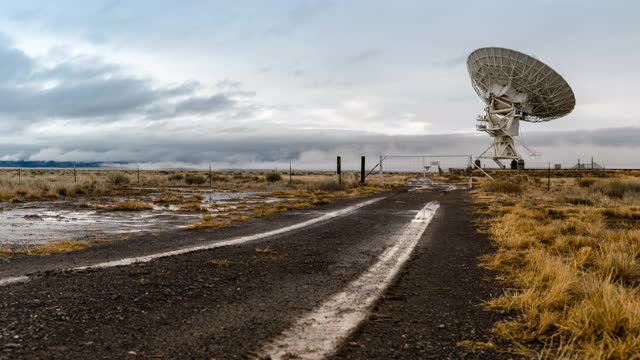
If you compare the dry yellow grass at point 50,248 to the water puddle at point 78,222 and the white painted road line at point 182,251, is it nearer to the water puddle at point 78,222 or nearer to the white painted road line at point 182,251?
the water puddle at point 78,222

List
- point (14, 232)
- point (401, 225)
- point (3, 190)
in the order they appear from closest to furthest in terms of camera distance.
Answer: point (14, 232) < point (401, 225) < point (3, 190)

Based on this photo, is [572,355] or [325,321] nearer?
[572,355]

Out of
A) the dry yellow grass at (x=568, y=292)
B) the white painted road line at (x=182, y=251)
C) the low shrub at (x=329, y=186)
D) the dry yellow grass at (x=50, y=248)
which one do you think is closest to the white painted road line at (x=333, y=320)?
the dry yellow grass at (x=568, y=292)

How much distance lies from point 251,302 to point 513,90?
5151 centimetres

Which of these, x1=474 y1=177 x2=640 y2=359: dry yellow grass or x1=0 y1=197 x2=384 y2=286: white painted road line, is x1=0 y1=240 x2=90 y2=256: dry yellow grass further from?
x1=474 y1=177 x2=640 y2=359: dry yellow grass

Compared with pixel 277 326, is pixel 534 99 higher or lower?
higher

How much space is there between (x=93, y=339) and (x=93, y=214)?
1403 centimetres

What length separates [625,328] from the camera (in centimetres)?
396

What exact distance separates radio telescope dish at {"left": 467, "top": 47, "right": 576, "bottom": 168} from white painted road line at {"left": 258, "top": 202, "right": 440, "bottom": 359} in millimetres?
43426

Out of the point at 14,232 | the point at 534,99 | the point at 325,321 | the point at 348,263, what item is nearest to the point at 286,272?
the point at 348,263

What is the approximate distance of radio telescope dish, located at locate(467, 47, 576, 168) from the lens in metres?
45.3

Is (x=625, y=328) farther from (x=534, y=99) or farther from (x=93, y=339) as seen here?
(x=534, y=99)

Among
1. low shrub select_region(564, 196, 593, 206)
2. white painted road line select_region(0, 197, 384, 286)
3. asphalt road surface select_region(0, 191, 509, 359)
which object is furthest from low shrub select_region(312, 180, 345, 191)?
asphalt road surface select_region(0, 191, 509, 359)

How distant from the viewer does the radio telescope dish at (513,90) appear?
149 feet
